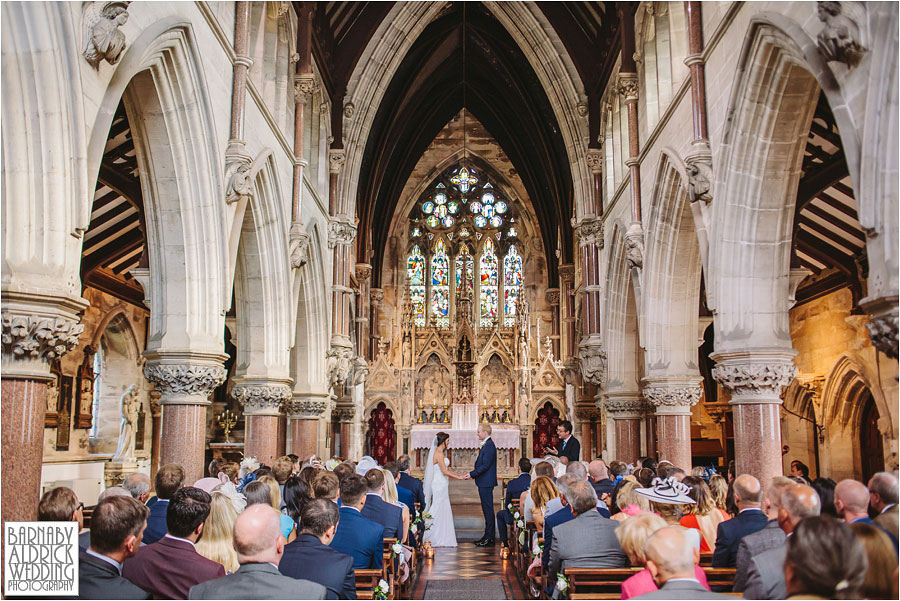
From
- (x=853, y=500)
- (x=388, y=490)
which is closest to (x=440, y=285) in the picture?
(x=388, y=490)

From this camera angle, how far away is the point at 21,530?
4621 millimetres

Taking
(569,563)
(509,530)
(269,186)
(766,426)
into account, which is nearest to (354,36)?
(269,186)

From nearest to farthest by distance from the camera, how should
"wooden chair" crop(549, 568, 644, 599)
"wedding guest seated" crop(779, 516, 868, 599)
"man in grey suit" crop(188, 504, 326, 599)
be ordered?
1. "wedding guest seated" crop(779, 516, 868, 599)
2. "man in grey suit" crop(188, 504, 326, 599)
3. "wooden chair" crop(549, 568, 644, 599)

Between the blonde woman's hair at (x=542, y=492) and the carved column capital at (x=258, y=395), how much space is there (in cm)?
589

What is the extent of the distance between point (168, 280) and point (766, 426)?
6745 mm

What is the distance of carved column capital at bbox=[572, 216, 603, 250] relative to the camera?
1731cm

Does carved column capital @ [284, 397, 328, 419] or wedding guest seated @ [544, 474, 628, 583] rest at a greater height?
carved column capital @ [284, 397, 328, 419]

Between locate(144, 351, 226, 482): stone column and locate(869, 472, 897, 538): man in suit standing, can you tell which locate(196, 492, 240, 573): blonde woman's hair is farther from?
locate(144, 351, 226, 482): stone column

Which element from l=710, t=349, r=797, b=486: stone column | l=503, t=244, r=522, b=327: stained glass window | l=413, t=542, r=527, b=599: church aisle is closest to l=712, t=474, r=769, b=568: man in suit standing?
l=413, t=542, r=527, b=599: church aisle

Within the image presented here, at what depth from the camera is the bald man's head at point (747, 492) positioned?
16.4 ft

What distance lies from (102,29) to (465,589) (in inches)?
240

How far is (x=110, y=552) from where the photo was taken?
360 cm

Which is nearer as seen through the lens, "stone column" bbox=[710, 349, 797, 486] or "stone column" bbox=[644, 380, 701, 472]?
"stone column" bbox=[710, 349, 797, 486]

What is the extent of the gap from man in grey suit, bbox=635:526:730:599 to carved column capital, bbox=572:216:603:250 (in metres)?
14.6
